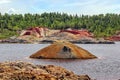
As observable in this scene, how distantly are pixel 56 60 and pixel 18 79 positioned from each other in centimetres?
4597

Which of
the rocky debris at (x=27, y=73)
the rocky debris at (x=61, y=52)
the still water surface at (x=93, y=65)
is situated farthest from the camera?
the rocky debris at (x=61, y=52)

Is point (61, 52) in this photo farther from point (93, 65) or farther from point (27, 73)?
point (27, 73)

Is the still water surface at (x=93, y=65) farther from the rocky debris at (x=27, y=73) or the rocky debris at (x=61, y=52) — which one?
the rocky debris at (x=27, y=73)

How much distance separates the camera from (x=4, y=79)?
24.1m

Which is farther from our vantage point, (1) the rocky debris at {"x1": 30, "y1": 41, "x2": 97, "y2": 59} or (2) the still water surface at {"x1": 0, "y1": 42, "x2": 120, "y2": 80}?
(1) the rocky debris at {"x1": 30, "y1": 41, "x2": 97, "y2": 59}

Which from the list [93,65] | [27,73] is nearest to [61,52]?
[93,65]

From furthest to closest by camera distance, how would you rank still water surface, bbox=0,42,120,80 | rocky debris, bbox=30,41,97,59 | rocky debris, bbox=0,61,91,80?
rocky debris, bbox=30,41,97,59, still water surface, bbox=0,42,120,80, rocky debris, bbox=0,61,91,80

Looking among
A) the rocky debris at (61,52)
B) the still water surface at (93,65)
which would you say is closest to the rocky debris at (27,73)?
the still water surface at (93,65)

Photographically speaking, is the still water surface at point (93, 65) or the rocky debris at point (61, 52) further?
the rocky debris at point (61, 52)

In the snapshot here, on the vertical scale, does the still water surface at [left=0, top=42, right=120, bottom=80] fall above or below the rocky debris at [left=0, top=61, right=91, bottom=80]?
below

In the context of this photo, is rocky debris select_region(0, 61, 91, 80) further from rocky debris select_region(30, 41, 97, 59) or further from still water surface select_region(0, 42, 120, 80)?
rocky debris select_region(30, 41, 97, 59)

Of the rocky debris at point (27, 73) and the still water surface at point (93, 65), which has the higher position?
the rocky debris at point (27, 73)

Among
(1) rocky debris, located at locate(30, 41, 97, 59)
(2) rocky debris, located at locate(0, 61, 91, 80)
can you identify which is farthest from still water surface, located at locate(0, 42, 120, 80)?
(2) rocky debris, located at locate(0, 61, 91, 80)

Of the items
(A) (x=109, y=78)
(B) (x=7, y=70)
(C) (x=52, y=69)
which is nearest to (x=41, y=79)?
(B) (x=7, y=70)
